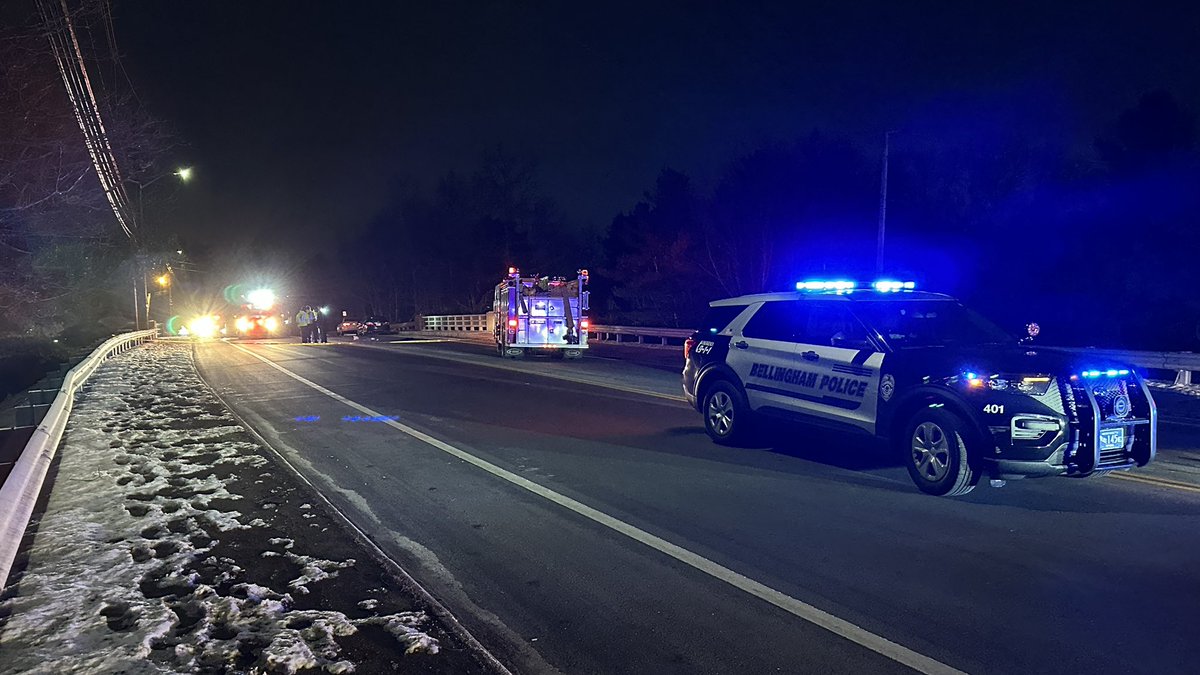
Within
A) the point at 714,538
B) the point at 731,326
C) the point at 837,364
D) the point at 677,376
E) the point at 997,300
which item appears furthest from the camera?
the point at 997,300

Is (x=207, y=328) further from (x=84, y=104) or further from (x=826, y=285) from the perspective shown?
(x=826, y=285)

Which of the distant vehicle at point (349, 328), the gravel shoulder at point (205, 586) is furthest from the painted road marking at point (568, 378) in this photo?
the distant vehicle at point (349, 328)

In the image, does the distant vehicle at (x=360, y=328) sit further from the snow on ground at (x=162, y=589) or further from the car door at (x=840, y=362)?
the car door at (x=840, y=362)

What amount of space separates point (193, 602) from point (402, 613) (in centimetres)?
123

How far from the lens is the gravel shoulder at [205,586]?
3859mm

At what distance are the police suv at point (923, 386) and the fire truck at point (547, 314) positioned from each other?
599 inches

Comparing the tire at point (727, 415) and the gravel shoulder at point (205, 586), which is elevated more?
the tire at point (727, 415)

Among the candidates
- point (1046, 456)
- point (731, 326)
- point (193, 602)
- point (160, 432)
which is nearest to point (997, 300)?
point (731, 326)

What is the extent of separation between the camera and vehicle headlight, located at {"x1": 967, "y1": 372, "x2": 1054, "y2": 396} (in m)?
6.28

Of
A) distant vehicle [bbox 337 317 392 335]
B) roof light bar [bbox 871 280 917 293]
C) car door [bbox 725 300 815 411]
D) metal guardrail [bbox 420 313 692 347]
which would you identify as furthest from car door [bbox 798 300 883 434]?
distant vehicle [bbox 337 317 392 335]

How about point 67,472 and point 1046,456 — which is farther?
point 67,472

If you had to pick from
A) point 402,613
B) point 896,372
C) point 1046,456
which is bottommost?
point 402,613

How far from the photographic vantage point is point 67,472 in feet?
26.0

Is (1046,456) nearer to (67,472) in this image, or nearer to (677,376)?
(67,472)
